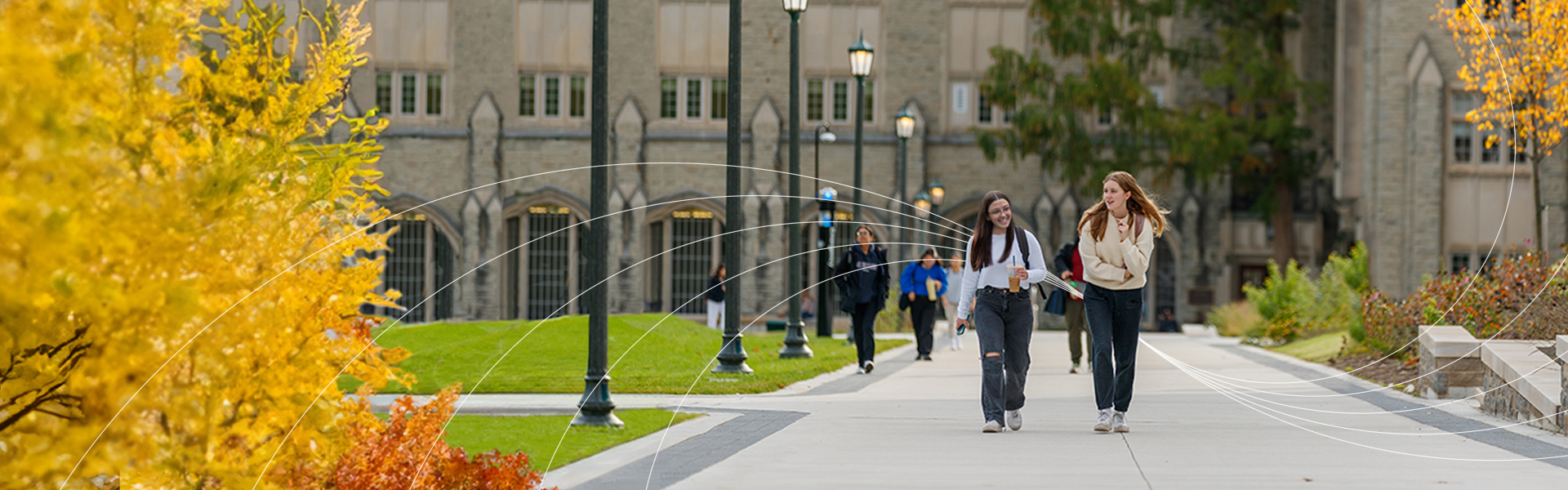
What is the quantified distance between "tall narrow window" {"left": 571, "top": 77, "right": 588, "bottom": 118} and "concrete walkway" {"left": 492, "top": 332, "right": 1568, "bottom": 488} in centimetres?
3063

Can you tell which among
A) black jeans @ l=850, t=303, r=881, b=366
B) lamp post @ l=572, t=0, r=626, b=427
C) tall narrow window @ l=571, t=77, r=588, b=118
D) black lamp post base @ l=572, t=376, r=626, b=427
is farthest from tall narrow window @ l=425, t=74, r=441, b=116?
black lamp post base @ l=572, t=376, r=626, b=427

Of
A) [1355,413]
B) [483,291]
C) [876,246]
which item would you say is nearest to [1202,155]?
[483,291]

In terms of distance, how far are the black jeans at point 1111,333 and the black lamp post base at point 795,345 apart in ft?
34.9

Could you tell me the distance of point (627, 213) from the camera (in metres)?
44.0

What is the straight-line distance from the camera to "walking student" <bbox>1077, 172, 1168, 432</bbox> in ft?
33.1

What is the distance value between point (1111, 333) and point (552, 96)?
3563 centimetres

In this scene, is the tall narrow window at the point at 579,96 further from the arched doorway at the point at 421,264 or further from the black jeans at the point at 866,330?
the black jeans at the point at 866,330

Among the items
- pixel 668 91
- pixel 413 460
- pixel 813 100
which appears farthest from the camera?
pixel 668 91

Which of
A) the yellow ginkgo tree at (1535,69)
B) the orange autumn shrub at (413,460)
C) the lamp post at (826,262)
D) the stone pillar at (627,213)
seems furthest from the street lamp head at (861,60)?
the stone pillar at (627,213)

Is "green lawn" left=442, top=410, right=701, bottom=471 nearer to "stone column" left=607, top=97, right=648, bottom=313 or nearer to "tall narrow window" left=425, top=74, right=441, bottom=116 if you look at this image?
"stone column" left=607, top=97, right=648, bottom=313

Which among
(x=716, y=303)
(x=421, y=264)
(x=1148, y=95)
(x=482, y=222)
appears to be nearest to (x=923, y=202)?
(x=1148, y=95)

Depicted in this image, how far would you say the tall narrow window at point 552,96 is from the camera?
4441 cm

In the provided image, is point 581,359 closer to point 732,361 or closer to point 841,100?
point 732,361

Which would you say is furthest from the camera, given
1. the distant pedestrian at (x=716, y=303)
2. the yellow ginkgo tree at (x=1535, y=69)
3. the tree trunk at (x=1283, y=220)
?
the tree trunk at (x=1283, y=220)
